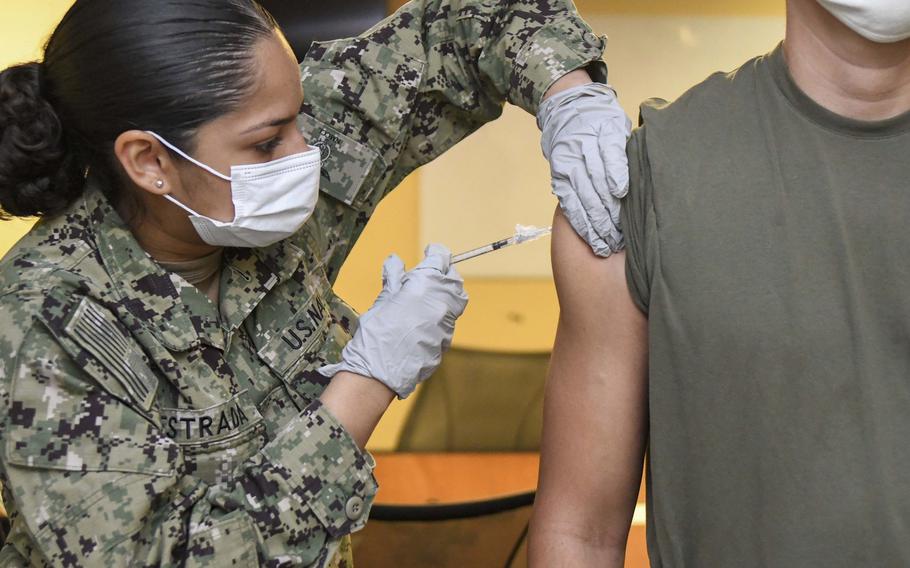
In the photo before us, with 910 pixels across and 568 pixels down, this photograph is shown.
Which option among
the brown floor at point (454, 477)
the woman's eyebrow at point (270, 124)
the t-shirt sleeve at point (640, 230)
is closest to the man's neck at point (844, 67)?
the t-shirt sleeve at point (640, 230)

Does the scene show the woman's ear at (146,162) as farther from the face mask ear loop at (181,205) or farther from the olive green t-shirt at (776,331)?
the olive green t-shirt at (776,331)

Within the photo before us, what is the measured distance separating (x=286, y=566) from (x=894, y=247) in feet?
2.98

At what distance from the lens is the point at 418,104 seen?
1.71 m

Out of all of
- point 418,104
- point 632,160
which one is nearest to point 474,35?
point 418,104

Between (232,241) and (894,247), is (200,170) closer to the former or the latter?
(232,241)

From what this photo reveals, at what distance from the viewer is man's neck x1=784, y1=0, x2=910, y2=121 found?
1.21 meters

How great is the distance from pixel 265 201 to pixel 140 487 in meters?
0.43

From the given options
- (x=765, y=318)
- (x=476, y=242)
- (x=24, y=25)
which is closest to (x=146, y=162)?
(x=765, y=318)

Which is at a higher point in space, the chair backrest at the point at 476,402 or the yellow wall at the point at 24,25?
the yellow wall at the point at 24,25

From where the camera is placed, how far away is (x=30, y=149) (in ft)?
4.42

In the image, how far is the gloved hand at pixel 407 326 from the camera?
1469mm

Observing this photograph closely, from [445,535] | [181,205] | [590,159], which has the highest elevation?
[590,159]

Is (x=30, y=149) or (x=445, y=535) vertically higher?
(x=30, y=149)

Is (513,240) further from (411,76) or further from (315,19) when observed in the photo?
(315,19)
